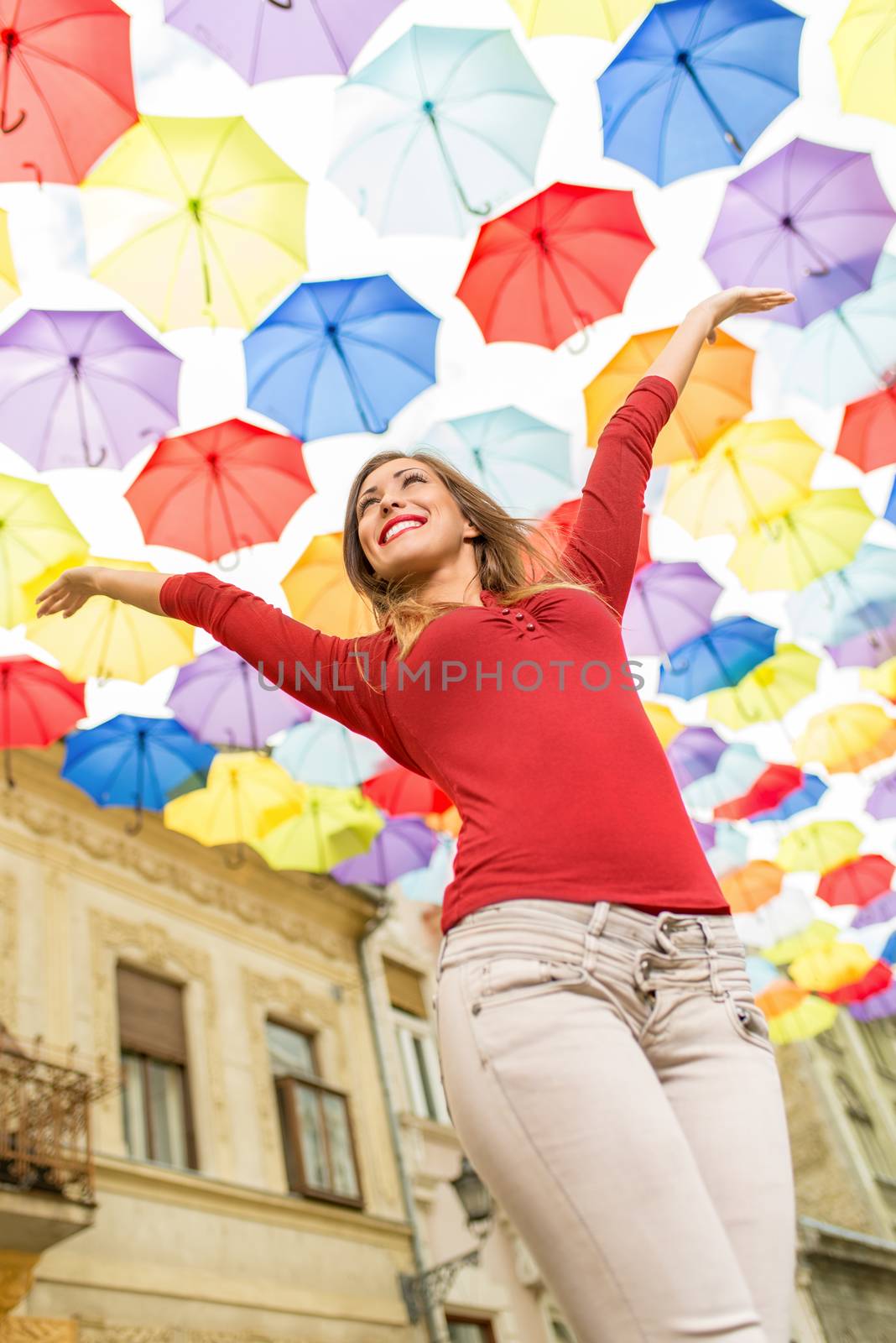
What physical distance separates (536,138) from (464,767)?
278 inches

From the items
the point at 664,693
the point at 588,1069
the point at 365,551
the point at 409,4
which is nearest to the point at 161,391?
the point at 409,4

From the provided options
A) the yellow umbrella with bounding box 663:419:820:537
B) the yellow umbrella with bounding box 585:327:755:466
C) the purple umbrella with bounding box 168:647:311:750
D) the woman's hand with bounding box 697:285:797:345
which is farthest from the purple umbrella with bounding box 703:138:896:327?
the woman's hand with bounding box 697:285:797:345

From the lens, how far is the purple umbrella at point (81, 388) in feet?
26.6

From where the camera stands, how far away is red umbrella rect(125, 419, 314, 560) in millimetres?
8906

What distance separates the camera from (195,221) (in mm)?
7758

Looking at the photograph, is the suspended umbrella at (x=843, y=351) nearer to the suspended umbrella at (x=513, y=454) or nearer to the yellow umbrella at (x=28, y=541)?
the suspended umbrella at (x=513, y=454)

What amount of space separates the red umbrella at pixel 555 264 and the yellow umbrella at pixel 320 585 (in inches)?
81.7

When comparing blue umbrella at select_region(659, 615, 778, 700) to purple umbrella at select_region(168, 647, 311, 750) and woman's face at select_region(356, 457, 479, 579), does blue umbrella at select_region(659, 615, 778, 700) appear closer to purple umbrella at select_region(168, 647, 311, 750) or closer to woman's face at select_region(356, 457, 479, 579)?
purple umbrella at select_region(168, 647, 311, 750)

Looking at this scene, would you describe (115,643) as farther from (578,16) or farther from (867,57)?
(867,57)

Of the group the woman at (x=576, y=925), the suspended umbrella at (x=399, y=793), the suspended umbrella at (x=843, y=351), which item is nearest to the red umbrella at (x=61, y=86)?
the suspended umbrella at (x=843, y=351)

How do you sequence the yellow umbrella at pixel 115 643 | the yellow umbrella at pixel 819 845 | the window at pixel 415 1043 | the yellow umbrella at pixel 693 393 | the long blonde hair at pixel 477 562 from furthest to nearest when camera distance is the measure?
1. the window at pixel 415 1043
2. the yellow umbrella at pixel 819 845
3. the yellow umbrella at pixel 115 643
4. the yellow umbrella at pixel 693 393
5. the long blonde hair at pixel 477 562

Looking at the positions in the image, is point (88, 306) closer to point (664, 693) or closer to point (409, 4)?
point (409, 4)

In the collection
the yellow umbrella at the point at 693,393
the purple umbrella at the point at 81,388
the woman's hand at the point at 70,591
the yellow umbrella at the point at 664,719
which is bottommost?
the woman's hand at the point at 70,591

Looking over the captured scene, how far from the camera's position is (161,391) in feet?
27.7
